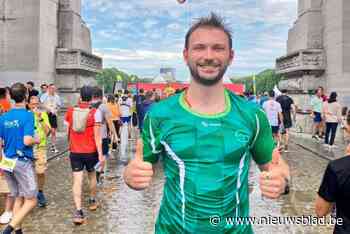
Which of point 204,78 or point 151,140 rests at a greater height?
point 204,78

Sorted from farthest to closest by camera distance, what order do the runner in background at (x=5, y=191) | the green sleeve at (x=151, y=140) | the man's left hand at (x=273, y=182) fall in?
1. the runner in background at (x=5, y=191)
2. the green sleeve at (x=151, y=140)
3. the man's left hand at (x=273, y=182)

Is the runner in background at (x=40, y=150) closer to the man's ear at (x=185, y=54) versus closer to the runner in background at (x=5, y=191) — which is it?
the runner in background at (x=5, y=191)

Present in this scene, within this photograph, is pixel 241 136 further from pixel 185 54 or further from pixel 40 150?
pixel 40 150

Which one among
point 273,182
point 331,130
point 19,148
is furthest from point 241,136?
point 331,130

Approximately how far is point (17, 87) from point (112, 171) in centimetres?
543

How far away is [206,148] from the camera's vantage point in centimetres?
254

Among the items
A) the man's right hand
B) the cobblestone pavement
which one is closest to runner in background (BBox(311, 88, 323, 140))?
the cobblestone pavement

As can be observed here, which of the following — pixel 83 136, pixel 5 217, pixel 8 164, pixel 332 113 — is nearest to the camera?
pixel 8 164

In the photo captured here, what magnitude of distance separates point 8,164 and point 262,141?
4.06 m

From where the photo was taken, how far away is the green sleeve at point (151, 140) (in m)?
2.66

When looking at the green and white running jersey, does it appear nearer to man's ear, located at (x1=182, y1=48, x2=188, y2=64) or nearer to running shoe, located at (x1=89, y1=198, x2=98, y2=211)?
man's ear, located at (x1=182, y1=48, x2=188, y2=64)

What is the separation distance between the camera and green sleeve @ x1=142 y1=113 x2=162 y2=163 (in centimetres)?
266

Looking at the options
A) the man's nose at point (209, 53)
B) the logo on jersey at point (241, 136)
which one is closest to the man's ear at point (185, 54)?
the man's nose at point (209, 53)

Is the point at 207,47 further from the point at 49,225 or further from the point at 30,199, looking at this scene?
the point at 49,225
